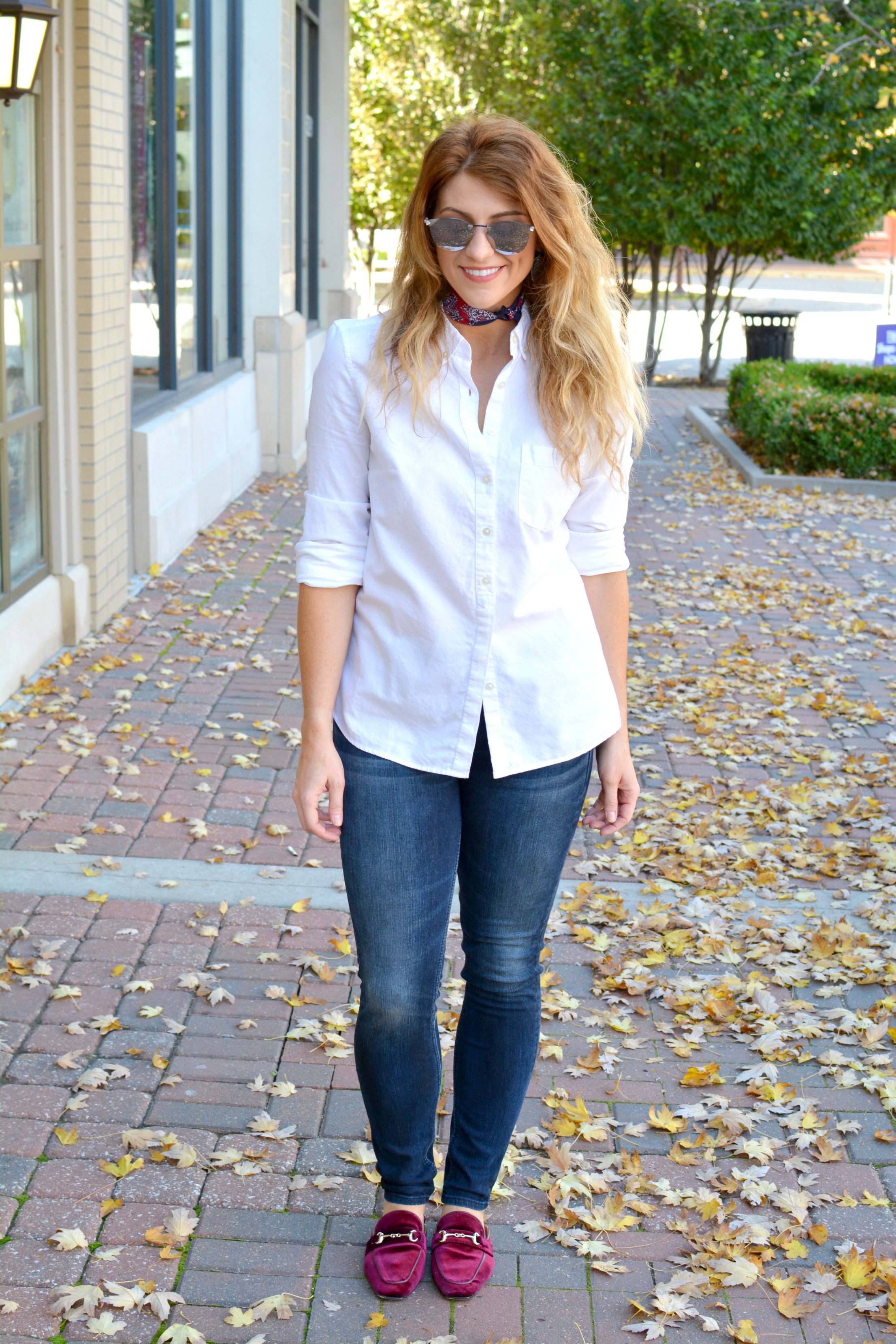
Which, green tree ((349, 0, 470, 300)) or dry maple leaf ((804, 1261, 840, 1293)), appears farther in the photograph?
green tree ((349, 0, 470, 300))

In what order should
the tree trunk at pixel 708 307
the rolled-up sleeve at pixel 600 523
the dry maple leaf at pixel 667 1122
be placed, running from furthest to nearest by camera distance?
the tree trunk at pixel 708 307 < the dry maple leaf at pixel 667 1122 < the rolled-up sleeve at pixel 600 523

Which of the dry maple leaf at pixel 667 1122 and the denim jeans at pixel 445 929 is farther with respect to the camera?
the dry maple leaf at pixel 667 1122

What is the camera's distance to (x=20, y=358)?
6309 millimetres

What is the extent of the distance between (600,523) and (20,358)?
446 centimetres

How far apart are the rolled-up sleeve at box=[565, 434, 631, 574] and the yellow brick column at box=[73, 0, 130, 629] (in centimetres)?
488

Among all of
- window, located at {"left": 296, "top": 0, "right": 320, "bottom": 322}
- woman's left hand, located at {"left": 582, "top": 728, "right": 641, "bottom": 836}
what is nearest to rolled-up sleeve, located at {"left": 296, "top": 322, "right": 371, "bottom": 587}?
woman's left hand, located at {"left": 582, "top": 728, "right": 641, "bottom": 836}

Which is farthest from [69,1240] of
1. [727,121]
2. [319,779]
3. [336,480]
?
[727,121]

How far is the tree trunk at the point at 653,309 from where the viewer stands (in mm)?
19516

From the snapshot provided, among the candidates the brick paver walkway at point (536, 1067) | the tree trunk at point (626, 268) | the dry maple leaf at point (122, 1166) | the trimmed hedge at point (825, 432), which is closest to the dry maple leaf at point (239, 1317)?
the brick paver walkway at point (536, 1067)

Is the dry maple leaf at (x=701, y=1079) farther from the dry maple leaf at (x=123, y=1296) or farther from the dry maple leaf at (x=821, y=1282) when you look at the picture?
the dry maple leaf at (x=123, y=1296)

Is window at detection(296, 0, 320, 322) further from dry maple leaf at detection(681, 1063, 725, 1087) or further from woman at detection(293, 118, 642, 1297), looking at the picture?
woman at detection(293, 118, 642, 1297)

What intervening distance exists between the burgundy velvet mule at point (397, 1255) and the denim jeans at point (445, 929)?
1.9 inches

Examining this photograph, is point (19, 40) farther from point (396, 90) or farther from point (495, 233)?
point (396, 90)

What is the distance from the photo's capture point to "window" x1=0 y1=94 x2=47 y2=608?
19.8ft
